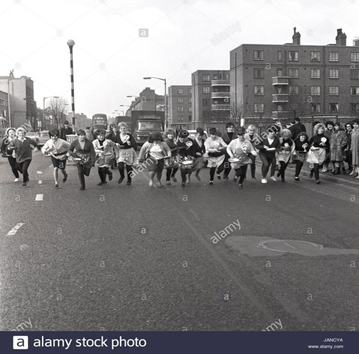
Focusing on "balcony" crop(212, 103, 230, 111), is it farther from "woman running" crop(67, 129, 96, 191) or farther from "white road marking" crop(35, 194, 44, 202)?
"white road marking" crop(35, 194, 44, 202)

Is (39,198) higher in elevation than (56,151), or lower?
lower

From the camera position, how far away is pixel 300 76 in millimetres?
85438

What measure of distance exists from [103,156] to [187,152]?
2536mm

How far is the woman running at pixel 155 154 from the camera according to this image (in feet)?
51.8

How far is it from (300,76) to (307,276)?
8301cm

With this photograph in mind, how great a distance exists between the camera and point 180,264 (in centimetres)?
661

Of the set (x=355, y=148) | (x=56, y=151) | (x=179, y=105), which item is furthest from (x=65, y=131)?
(x=179, y=105)

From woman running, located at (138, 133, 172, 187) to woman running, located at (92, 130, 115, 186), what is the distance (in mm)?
1193

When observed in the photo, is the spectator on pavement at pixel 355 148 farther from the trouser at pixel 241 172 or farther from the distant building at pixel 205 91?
the distant building at pixel 205 91

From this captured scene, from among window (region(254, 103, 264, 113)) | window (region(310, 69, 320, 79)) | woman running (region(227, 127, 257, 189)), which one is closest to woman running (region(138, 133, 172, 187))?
woman running (region(227, 127, 257, 189))

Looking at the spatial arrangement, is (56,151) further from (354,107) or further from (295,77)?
(295,77)

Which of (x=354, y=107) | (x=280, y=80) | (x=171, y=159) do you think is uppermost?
(x=280, y=80)
